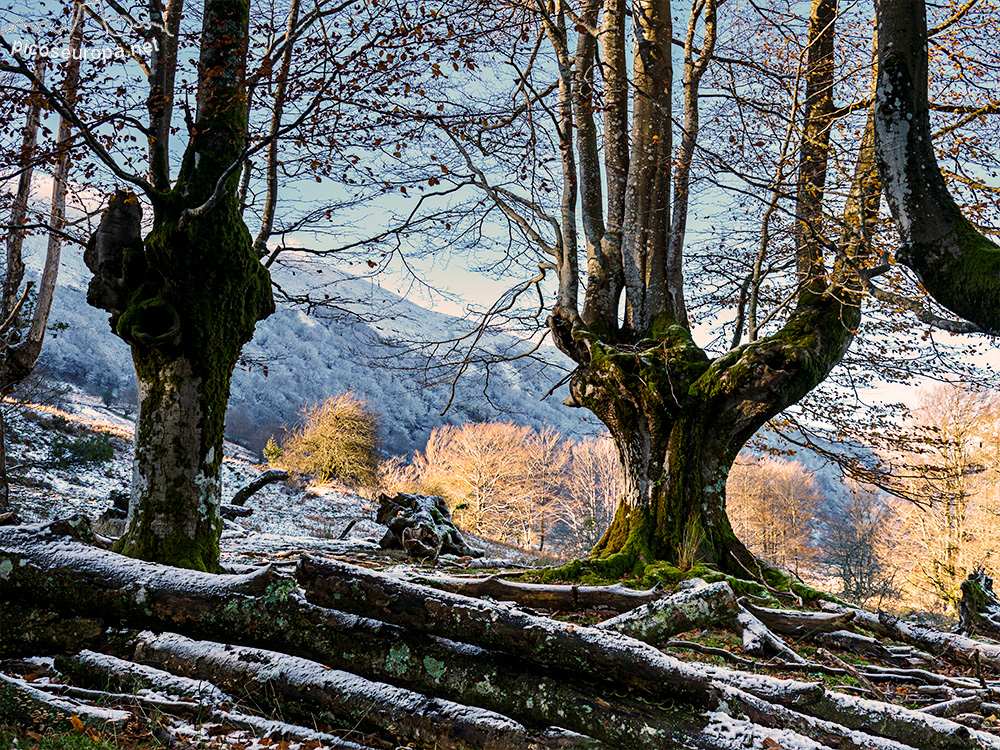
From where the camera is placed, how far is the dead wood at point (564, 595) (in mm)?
4230

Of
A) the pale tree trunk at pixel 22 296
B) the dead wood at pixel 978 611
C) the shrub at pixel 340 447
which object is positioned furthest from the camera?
the shrub at pixel 340 447

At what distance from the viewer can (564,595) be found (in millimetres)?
4480

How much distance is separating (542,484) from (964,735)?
43361 millimetres

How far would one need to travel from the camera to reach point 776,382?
6.98m

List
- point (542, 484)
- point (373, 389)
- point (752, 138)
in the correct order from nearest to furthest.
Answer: point (752, 138)
point (542, 484)
point (373, 389)

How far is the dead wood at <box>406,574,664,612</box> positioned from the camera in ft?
13.9

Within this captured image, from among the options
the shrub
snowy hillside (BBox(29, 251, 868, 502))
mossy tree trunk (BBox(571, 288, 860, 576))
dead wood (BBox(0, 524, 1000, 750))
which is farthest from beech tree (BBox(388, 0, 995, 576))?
snowy hillside (BBox(29, 251, 868, 502))

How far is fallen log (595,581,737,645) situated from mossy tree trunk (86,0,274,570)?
12.0 feet

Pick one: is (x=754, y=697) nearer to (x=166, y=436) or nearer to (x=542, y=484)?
(x=166, y=436)

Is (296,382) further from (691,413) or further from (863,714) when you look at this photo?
(863,714)

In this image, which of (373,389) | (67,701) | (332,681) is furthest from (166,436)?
(373,389)

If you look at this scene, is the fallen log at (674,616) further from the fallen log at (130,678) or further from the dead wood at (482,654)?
the fallen log at (130,678)

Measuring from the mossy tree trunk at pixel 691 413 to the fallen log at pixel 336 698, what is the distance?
4613mm

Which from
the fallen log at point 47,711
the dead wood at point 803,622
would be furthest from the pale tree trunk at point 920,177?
the fallen log at point 47,711
